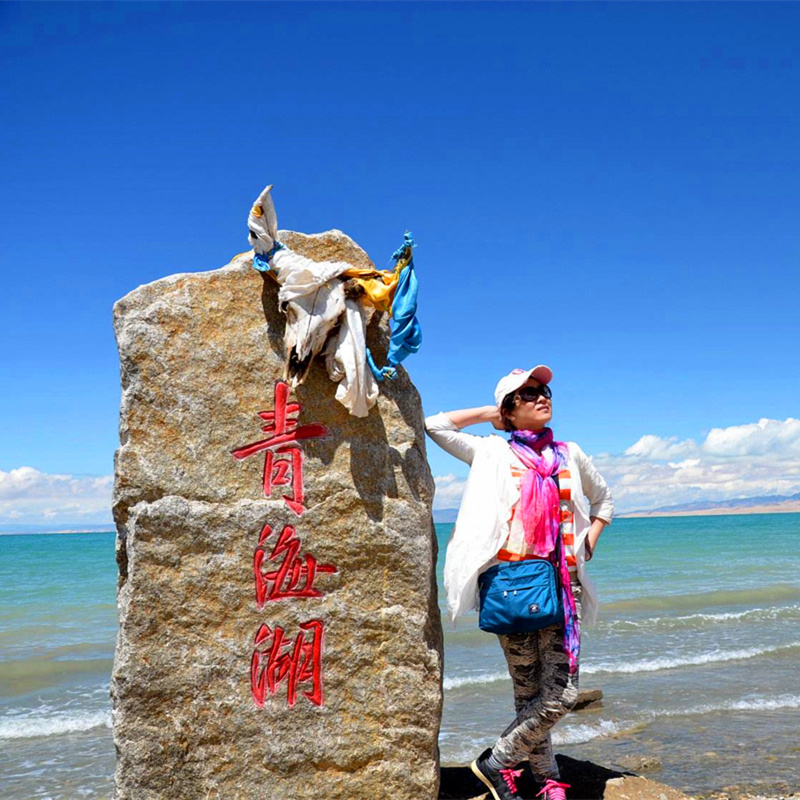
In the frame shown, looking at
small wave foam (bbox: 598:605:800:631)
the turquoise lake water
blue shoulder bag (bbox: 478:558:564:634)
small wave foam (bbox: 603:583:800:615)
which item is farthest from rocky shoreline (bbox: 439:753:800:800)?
small wave foam (bbox: 603:583:800:615)

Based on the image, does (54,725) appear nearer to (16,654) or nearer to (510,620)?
(16,654)

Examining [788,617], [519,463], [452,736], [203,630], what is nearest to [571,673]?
[519,463]

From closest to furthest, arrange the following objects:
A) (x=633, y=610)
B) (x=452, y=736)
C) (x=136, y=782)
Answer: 1. (x=136, y=782)
2. (x=452, y=736)
3. (x=633, y=610)

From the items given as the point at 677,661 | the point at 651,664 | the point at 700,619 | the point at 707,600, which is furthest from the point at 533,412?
the point at 707,600

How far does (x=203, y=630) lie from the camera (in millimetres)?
3635

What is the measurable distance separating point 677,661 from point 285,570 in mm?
7286

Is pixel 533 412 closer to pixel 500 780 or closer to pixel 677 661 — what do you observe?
pixel 500 780

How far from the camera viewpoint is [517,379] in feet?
12.6

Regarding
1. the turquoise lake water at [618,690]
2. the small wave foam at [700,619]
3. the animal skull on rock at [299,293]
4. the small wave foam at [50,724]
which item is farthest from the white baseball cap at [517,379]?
the small wave foam at [700,619]

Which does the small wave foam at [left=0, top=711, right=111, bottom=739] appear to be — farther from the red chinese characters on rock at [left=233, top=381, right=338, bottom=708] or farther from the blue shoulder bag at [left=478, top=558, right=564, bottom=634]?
the blue shoulder bag at [left=478, top=558, right=564, bottom=634]

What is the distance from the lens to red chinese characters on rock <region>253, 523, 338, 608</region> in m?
3.69

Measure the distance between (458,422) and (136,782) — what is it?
2.16 metres

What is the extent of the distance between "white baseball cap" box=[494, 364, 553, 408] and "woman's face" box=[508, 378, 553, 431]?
38 mm

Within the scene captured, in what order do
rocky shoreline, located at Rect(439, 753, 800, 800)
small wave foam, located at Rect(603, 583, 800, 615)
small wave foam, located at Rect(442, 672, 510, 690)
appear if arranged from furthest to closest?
1. small wave foam, located at Rect(603, 583, 800, 615)
2. small wave foam, located at Rect(442, 672, 510, 690)
3. rocky shoreline, located at Rect(439, 753, 800, 800)
